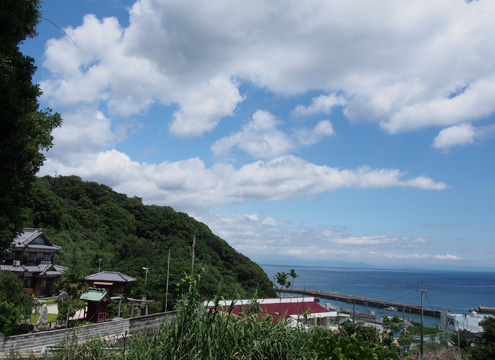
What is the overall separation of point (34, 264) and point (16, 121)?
83.6ft

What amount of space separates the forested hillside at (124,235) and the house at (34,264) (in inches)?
78.5

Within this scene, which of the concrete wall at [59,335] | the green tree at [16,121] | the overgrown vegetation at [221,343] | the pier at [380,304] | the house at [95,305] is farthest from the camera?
the pier at [380,304]

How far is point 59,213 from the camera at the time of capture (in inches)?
1447

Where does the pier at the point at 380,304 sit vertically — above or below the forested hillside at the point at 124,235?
below

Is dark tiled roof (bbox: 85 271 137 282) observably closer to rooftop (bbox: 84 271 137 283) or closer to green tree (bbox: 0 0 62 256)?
rooftop (bbox: 84 271 137 283)

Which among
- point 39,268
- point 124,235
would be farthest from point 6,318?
point 124,235

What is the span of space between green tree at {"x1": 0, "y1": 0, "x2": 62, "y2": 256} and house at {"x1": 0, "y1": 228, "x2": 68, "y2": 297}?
21.4 metres

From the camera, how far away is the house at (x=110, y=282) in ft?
72.6

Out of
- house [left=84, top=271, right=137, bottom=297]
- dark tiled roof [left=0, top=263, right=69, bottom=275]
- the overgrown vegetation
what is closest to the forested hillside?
dark tiled roof [left=0, top=263, right=69, bottom=275]

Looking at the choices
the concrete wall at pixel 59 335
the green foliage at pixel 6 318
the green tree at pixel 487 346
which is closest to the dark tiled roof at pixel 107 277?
the concrete wall at pixel 59 335

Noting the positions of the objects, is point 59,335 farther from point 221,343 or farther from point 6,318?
point 221,343

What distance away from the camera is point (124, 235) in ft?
139

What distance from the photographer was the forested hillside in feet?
113

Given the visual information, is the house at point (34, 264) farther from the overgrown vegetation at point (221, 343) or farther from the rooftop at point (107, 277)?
the overgrown vegetation at point (221, 343)
